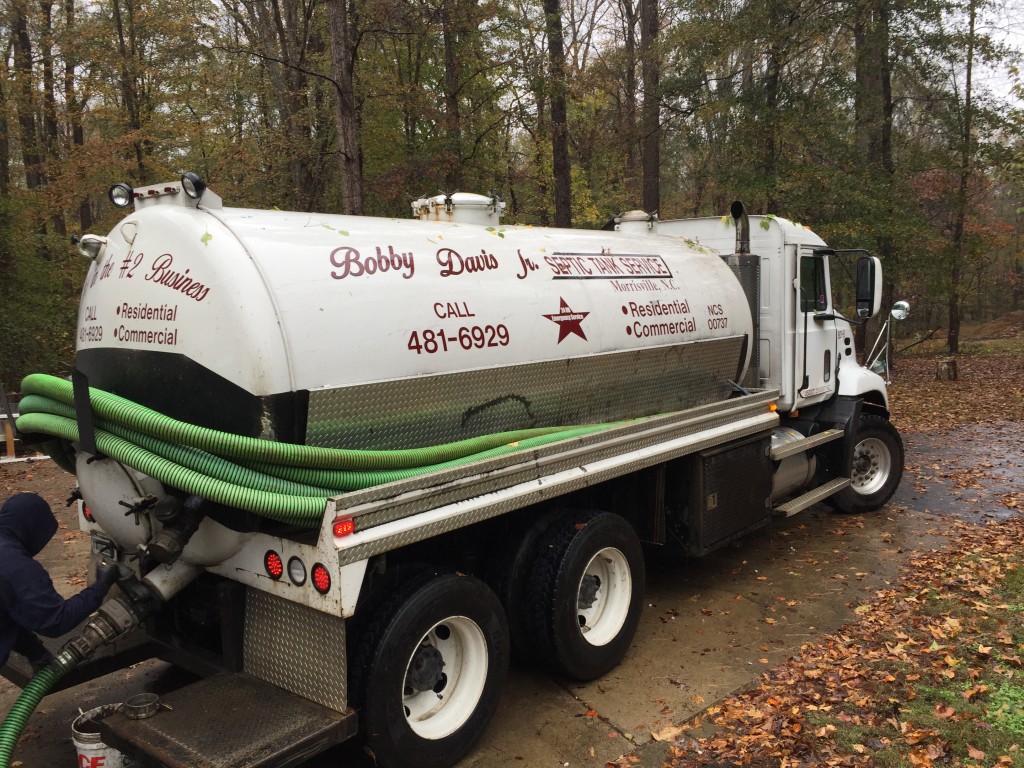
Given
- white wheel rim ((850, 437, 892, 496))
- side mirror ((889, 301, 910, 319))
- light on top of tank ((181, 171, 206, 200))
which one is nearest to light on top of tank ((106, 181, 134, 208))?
light on top of tank ((181, 171, 206, 200))

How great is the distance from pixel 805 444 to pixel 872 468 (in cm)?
183

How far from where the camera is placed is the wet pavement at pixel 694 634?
13.8 feet

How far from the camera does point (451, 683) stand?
3982 millimetres

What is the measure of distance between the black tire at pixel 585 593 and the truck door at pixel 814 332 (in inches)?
131

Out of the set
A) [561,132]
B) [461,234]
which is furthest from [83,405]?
[561,132]

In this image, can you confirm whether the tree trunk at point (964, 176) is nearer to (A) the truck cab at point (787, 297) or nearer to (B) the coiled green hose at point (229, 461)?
(A) the truck cab at point (787, 297)

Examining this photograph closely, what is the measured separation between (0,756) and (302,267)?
99.3 inches

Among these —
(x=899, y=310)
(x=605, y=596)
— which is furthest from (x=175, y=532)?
(x=899, y=310)

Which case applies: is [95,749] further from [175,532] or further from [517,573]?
[517,573]

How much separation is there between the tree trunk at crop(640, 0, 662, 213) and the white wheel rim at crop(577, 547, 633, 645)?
13.8m

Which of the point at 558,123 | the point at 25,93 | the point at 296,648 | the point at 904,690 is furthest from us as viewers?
the point at 25,93

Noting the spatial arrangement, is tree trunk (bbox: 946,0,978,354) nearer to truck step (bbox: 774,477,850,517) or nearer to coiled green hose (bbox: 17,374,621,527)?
truck step (bbox: 774,477,850,517)

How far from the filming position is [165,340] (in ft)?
12.4

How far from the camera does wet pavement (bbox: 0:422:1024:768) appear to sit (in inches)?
166
